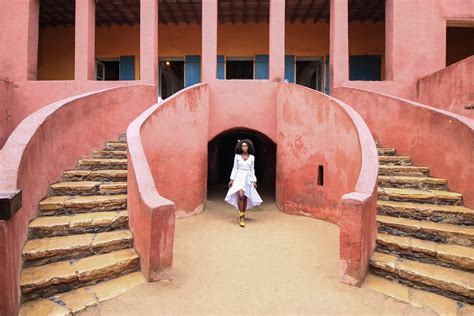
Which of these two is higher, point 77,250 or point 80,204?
point 80,204

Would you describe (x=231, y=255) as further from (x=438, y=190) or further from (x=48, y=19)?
(x=48, y=19)

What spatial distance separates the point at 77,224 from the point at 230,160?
9.77 m

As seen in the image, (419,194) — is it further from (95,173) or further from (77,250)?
(95,173)

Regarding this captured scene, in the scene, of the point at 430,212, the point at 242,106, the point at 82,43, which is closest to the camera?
the point at 430,212

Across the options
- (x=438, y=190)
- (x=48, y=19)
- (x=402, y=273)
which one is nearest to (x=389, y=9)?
(x=438, y=190)

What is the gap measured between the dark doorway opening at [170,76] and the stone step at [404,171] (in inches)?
389

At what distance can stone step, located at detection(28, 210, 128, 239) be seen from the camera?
372cm

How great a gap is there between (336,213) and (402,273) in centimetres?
240

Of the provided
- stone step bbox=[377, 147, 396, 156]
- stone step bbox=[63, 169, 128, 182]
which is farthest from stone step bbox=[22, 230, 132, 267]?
stone step bbox=[377, 147, 396, 156]

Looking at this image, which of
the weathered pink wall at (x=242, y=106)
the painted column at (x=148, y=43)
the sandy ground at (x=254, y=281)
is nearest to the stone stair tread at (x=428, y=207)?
the sandy ground at (x=254, y=281)

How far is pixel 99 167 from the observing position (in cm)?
552

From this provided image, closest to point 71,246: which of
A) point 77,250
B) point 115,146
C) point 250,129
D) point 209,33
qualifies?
point 77,250

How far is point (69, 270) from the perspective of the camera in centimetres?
332

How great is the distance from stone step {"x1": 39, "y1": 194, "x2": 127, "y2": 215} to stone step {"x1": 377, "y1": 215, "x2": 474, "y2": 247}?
3901 mm
